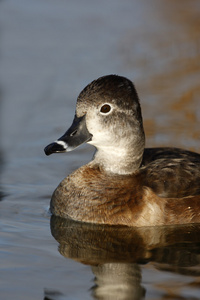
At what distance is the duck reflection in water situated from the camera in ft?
18.7

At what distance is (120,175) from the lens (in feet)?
24.1

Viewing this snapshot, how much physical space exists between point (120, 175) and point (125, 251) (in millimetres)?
1061

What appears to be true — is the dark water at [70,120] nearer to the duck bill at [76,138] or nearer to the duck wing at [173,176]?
the duck wing at [173,176]

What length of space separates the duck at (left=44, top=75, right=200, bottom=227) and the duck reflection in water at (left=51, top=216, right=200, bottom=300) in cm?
12

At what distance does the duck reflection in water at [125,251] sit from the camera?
5.70m

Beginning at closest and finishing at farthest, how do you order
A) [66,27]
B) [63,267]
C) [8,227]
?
1. [63,267]
2. [8,227]
3. [66,27]

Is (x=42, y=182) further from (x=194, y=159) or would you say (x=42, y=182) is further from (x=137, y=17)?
(x=137, y=17)

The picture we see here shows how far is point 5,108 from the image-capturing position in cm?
1025

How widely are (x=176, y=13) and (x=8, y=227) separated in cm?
926

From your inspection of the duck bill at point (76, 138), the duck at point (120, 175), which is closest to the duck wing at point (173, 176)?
the duck at point (120, 175)

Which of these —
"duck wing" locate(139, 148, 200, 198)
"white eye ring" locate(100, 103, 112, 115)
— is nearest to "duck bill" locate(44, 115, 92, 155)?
"white eye ring" locate(100, 103, 112, 115)

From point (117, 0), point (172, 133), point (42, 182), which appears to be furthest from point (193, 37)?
point (42, 182)

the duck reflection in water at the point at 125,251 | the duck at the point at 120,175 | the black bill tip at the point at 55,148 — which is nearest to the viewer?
the duck reflection in water at the point at 125,251

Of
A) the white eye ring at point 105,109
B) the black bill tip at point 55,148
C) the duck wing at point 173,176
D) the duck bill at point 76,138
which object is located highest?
the white eye ring at point 105,109
